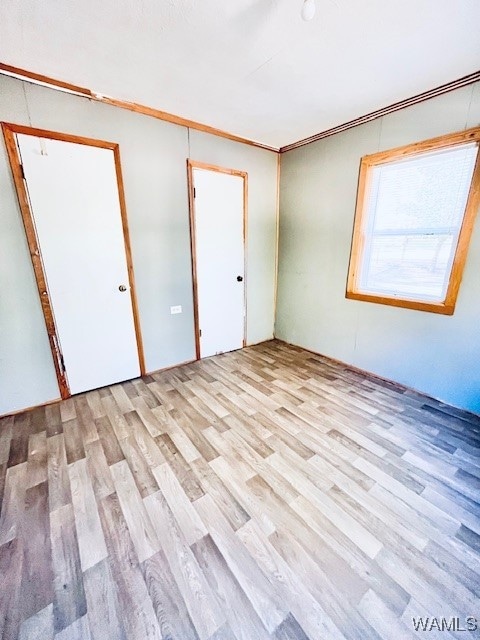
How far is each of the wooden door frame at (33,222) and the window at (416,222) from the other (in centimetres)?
239

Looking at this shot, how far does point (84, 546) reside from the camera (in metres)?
1.20

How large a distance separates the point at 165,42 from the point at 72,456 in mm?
2783

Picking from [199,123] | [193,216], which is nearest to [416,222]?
[193,216]

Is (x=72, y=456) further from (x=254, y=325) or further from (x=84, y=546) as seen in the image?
(x=254, y=325)

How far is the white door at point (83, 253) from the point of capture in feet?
6.68

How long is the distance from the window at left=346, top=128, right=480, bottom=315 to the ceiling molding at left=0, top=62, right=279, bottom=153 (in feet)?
5.28

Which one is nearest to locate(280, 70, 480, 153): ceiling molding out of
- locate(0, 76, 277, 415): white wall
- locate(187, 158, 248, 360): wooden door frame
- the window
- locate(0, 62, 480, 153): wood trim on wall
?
locate(0, 62, 480, 153): wood trim on wall

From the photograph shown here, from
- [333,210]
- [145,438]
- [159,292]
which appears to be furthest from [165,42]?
[145,438]

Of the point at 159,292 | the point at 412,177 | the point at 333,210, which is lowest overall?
the point at 159,292

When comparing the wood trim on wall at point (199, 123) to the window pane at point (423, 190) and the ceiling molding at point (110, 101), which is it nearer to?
the ceiling molding at point (110, 101)

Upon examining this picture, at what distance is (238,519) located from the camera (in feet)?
4.34

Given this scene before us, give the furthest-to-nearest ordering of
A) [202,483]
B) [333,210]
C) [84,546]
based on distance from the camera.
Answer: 1. [333,210]
2. [202,483]
3. [84,546]

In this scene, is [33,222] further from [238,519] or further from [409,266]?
[409,266]

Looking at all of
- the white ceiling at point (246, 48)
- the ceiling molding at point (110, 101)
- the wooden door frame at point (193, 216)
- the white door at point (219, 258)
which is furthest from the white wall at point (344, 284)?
the ceiling molding at point (110, 101)
